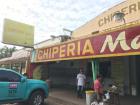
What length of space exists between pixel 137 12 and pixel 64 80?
1052 centimetres

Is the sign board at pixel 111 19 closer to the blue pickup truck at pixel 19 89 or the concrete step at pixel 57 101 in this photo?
the concrete step at pixel 57 101

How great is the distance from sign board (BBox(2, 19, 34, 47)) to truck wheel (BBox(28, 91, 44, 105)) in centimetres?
1706

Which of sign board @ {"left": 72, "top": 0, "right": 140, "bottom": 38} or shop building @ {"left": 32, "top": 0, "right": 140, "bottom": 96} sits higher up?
sign board @ {"left": 72, "top": 0, "right": 140, "bottom": 38}

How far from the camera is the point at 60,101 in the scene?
16453 millimetres

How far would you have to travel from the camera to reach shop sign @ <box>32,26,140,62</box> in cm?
1164

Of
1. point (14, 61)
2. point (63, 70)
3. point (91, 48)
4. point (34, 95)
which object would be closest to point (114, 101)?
point (91, 48)

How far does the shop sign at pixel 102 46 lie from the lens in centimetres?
1164

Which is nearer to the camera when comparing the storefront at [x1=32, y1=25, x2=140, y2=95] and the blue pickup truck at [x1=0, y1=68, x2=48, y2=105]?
the storefront at [x1=32, y1=25, x2=140, y2=95]

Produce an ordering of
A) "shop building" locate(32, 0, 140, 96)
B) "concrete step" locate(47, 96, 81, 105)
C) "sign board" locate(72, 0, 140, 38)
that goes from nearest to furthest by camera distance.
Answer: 1. "shop building" locate(32, 0, 140, 96)
2. "concrete step" locate(47, 96, 81, 105)
3. "sign board" locate(72, 0, 140, 38)

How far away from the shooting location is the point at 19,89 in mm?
13219

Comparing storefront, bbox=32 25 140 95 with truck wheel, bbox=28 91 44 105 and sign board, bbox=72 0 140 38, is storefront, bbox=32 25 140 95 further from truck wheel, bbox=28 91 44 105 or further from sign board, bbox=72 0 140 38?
truck wheel, bbox=28 91 44 105

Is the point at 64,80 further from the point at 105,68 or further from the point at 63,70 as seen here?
the point at 105,68

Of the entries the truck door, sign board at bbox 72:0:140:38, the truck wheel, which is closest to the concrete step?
the truck wheel

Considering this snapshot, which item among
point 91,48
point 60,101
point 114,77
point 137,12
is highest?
point 137,12
